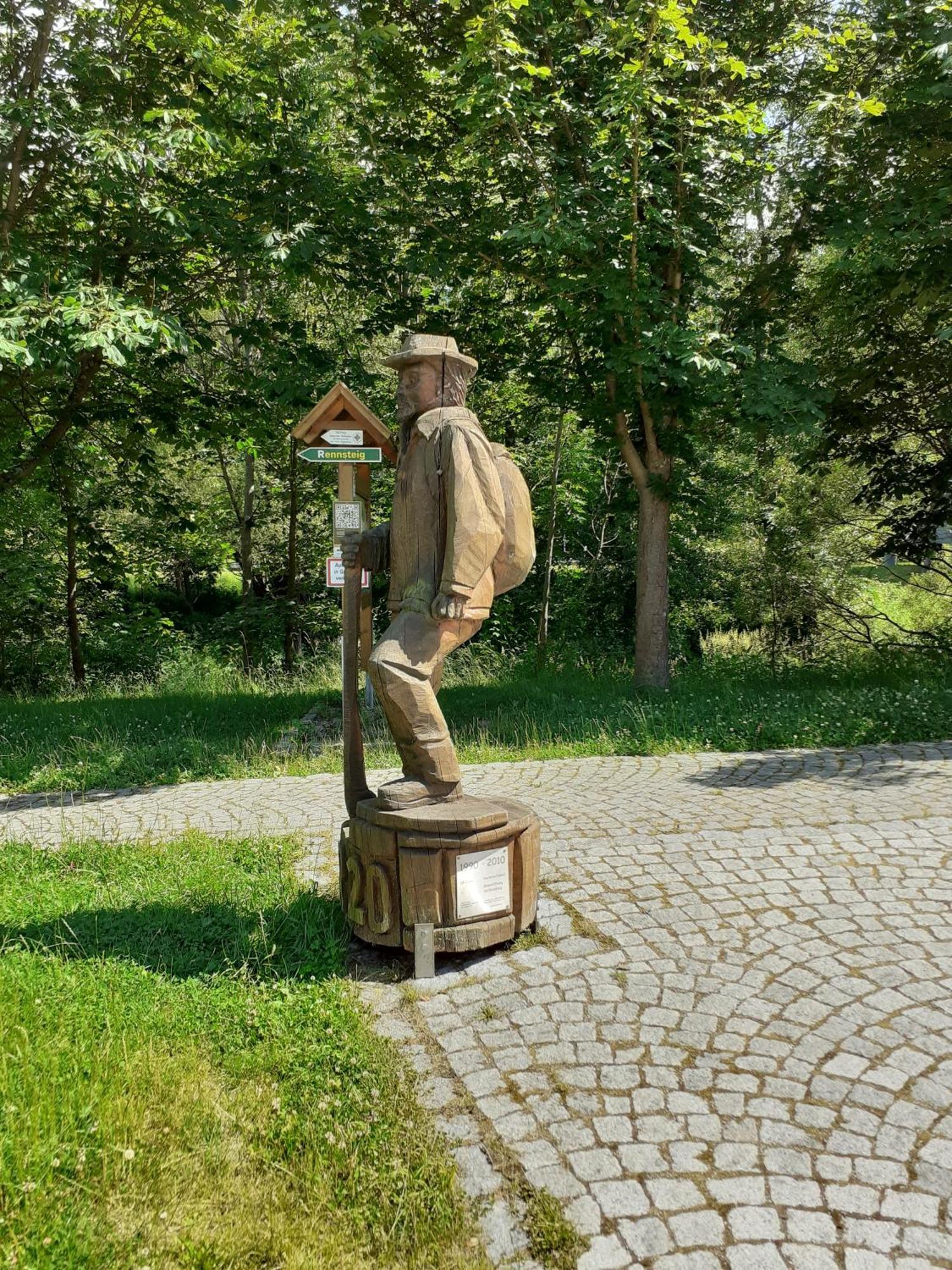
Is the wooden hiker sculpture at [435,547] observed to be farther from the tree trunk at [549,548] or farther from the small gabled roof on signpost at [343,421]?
the tree trunk at [549,548]

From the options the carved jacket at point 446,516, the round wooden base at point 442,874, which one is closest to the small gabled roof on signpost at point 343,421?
the carved jacket at point 446,516

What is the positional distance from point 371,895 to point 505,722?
5.00 metres

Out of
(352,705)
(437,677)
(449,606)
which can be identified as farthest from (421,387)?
(352,705)

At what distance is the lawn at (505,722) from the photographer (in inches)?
301

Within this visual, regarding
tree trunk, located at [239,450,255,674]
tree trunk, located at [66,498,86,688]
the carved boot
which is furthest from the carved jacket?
tree trunk, located at [66,498,86,688]

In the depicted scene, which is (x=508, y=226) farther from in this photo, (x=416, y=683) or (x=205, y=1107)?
(x=205, y=1107)

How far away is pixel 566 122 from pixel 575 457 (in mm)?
6015

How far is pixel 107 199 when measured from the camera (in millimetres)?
8422

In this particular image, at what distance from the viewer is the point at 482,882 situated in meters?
3.82

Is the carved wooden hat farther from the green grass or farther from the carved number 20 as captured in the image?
the green grass

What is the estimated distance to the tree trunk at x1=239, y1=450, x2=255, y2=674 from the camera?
13.9m

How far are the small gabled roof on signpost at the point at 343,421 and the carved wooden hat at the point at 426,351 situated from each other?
0.40m

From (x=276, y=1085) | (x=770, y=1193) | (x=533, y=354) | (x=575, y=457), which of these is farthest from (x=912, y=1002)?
(x=575, y=457)

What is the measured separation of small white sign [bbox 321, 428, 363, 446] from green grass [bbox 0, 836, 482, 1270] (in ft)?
7.71
